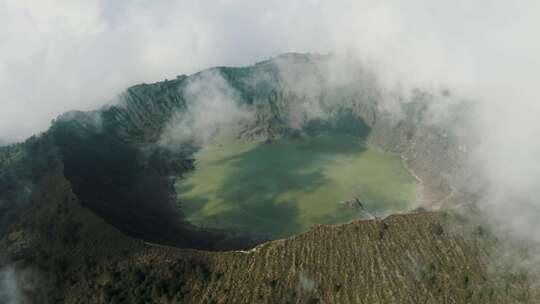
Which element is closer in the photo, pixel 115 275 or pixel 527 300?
pixel 527 300

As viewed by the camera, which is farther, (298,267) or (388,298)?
(298,267)

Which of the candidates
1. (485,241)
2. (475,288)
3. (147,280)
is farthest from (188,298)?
(485,241)

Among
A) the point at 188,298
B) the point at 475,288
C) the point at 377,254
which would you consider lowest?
the point at 188,298

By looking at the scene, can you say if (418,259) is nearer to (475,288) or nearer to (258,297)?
(475,288)

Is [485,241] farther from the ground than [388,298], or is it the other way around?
[485,241]

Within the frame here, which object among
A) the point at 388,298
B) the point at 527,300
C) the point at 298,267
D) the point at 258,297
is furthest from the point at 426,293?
the point at 258,297

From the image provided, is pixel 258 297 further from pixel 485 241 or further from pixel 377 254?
pixel 485 241

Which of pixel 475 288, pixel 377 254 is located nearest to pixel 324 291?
pixel 377 254

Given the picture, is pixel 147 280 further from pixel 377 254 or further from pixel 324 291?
pixel 377 254

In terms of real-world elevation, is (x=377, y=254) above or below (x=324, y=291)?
above
